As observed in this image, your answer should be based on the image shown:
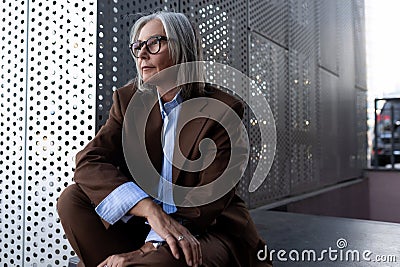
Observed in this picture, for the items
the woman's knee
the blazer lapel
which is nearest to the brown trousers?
the woman's knee

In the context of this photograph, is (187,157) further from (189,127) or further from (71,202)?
A: (71,202)

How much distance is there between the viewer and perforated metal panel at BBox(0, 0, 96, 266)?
1.96 meters

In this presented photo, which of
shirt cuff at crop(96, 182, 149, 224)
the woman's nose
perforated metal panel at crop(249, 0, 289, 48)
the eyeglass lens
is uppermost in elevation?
perforated metal panel at crop(249, 0, 289, 48)

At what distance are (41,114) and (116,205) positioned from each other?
1146mm

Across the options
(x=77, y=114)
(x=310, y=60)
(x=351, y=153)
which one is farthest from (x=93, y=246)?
(x=351, y=153)

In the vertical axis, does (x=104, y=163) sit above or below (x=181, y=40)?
below

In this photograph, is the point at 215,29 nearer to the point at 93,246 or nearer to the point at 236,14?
the point at 236,14

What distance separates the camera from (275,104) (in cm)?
383

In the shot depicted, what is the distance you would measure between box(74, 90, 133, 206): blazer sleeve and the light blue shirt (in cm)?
3

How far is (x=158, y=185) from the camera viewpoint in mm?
1318

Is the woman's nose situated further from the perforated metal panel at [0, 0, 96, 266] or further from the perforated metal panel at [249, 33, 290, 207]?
the perforated metal panel at [249, 33, 290, 207]

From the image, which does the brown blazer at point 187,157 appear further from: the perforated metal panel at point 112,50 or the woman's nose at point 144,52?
the perforated metal panel at point 112,50

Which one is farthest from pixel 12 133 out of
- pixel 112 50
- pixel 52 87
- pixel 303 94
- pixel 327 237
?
pixel 303 94

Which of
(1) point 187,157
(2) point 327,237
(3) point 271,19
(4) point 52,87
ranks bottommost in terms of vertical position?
(2) point 327,237
